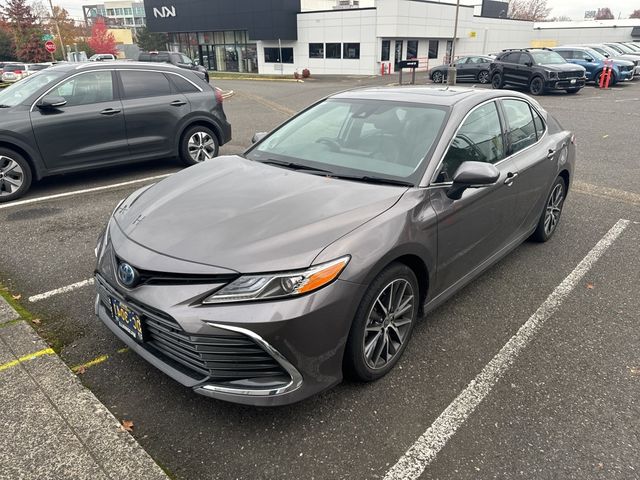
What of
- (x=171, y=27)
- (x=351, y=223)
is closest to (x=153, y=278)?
(x=351, y=223)

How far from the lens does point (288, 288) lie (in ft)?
7.48

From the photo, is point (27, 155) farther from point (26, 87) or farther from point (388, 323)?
point (388, 323)

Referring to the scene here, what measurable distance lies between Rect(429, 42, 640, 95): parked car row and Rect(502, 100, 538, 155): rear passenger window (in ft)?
55.2

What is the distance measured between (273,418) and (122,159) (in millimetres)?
5711

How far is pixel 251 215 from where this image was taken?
2.69 meters

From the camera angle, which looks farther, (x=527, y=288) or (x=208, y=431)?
(x=527, y=288)

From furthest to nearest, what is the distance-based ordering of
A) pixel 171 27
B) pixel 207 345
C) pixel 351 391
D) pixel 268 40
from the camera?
pixel 171 27 → pixel 268 40 → pixel 351 391 → pixel 207 345

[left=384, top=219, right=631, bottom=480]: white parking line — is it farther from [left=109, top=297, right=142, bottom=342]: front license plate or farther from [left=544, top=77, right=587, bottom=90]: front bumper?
[left=544, top=77, right=587, bottom=90]: front bumper

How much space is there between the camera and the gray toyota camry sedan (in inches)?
90.0

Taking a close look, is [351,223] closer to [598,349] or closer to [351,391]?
[351,391]

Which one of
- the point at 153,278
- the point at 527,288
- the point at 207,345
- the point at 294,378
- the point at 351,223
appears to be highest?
the point at 351,223

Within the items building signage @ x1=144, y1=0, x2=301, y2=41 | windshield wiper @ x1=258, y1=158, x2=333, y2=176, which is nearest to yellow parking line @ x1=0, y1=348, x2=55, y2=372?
windshield wiper @ x1=258, y1=158, x2=333, y2=176

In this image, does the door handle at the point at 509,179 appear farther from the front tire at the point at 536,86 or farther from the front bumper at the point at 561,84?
the front tire at the point at 536,86

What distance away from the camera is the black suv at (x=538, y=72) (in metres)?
18.8
